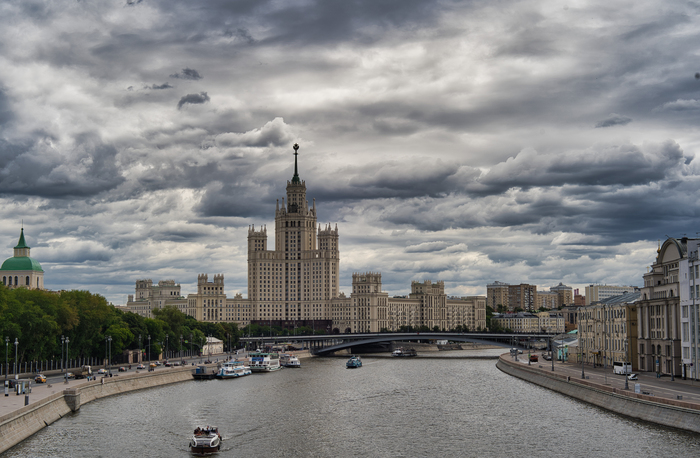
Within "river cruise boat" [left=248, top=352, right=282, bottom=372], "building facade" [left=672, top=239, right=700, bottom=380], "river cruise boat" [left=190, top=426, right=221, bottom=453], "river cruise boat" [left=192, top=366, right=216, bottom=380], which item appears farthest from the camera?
"river cruise boat" [left=248, top=352, right=282, bottom=372]

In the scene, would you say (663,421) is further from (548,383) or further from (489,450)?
(548,383)

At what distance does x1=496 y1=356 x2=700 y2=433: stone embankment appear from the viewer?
224ft

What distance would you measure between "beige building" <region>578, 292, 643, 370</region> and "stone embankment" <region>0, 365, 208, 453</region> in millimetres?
70348

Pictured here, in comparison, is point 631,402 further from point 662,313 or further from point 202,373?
point 202,373

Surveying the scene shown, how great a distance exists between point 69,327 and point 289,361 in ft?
213

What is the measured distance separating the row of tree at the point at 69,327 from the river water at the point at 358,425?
671 inches

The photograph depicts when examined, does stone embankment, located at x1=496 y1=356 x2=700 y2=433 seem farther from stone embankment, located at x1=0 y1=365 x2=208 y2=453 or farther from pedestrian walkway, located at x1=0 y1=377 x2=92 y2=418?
pedestrian walkway, located at x1=0 y1=377 x2=92 y2=418

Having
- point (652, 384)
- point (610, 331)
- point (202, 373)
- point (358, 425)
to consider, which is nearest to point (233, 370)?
point (202, 373)

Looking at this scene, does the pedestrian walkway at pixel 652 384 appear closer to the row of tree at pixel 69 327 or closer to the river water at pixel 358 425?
the river water at pixel 358 425

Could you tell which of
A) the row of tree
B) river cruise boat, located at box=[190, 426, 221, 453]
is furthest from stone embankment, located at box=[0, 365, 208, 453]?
river cruise boat, located at box=[190, 426, 221, 453]

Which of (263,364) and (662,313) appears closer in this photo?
(662,313)

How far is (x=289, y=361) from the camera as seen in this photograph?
17675 cm

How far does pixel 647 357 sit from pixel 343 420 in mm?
49111

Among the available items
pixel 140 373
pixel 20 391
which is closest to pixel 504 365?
pixel 140 373
